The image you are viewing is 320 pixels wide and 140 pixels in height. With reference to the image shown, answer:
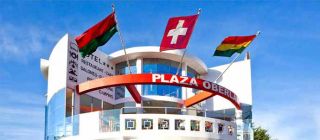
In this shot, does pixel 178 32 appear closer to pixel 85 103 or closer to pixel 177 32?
pixel 177 32

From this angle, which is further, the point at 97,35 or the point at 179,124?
the point at 97,35

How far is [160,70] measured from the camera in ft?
157

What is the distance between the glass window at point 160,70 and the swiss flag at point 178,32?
890 centimetres

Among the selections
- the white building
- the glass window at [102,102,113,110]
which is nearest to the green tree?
the white building

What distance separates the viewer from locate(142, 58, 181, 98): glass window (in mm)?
46500

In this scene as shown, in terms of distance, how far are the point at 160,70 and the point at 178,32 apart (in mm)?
10222

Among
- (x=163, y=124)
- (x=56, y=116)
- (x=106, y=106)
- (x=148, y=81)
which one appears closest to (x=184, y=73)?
(x=106, y=106)

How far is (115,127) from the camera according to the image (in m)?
35.2

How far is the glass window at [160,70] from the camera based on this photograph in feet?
153

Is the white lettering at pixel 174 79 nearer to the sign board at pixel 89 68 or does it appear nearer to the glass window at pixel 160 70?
the sign board at pixel 89 68

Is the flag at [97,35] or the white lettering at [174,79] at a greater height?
the flag at [97,35]

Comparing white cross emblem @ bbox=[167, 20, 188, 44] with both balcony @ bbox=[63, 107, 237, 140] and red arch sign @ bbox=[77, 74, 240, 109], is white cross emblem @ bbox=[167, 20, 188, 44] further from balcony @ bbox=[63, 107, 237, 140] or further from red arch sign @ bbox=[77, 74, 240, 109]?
Answer: balcony @ bbox=[63, 107, 237, 140]

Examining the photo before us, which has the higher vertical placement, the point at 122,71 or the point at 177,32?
the point at 177,32

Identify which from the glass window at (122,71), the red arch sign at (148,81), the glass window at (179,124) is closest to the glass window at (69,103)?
the red arch sign at (148,81)
